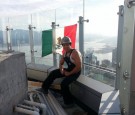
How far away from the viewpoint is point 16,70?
94.3 inches

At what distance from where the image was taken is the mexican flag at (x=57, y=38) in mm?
3737

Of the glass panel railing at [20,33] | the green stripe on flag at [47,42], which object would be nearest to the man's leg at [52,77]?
the green stripe on flag at [47,42]

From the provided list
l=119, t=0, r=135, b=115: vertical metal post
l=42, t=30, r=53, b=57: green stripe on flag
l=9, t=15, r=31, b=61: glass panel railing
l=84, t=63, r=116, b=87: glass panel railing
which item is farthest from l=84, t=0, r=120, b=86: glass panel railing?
l=9, t=15, r=31, b=61: glass panel railing

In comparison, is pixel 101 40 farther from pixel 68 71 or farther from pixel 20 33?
pixel 20 33

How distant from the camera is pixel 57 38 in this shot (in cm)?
414

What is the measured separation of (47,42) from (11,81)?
2110mm

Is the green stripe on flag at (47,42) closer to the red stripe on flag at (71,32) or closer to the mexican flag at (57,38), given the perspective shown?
the mexican flag at (57,38)

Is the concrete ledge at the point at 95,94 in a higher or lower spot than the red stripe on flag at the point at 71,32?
lower

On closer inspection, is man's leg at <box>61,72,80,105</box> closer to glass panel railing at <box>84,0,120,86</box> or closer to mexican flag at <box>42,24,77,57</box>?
glass panel railing at <box>84,0,120,86</box>

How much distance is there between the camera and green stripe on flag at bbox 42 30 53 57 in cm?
423

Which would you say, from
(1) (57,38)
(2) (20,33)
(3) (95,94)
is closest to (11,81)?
(3) (95,94)

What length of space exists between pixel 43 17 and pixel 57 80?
135cm

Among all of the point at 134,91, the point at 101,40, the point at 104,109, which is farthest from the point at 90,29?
the point at 134,91

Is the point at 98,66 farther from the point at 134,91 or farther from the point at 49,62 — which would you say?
the point at 134,91
